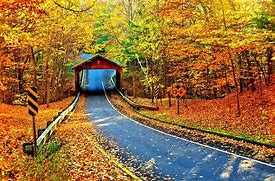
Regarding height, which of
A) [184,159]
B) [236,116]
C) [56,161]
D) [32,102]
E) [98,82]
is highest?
[98,82]

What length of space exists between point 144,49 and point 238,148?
69.9 feet

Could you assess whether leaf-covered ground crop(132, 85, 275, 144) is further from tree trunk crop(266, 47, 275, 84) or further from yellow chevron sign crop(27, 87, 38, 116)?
yellow chevron sign crop(27, 87, 38, 116)

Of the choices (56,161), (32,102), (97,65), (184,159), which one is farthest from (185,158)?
(97,65)

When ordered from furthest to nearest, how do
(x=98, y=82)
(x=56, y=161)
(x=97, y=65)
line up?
1. (x=98, y=82)
2. (x=97, y=65)
3. (x=56, y=161)

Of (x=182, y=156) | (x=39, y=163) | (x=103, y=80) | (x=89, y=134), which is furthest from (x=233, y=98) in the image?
(x=103, y=80)

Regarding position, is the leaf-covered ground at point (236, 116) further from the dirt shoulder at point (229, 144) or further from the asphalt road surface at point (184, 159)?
the asphalt road surface at point (184, 159)

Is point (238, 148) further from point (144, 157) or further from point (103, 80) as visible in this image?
point (103, 80)

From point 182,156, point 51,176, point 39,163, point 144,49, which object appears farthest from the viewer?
point 144,49

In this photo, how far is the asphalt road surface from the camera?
987cm

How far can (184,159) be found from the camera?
1190 cm

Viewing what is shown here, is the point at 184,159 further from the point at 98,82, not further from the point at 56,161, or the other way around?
the point at 98,82

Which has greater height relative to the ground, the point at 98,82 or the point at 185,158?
the point at 98,82

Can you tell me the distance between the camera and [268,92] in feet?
75.3

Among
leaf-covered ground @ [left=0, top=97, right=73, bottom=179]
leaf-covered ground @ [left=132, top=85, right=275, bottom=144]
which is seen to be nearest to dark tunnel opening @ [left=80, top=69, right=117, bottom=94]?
leaf-covered ground @ [left=132, top=85, right=275, bottom=144]
